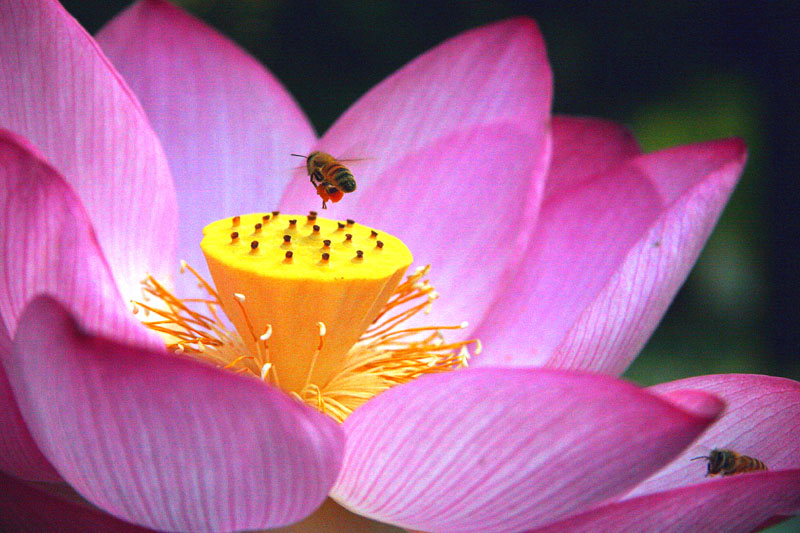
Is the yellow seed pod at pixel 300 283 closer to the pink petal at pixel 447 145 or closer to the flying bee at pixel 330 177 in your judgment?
the flying bee at pixel 330 177

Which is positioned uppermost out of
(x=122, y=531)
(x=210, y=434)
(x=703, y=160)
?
(x=703, y=160)

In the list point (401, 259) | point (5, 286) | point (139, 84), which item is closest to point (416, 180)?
point (401, 259)

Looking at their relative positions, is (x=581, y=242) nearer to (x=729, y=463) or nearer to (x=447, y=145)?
(x=447, y=145)

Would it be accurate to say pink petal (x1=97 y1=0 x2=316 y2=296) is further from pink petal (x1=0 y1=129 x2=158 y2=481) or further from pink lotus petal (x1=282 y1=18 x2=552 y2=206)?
pink petal (x1=0 y1=129 x2=158 y2=481)

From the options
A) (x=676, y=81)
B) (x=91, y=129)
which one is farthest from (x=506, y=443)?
(x=676, y=81)

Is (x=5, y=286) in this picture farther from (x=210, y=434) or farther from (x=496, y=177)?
(x=496, y=177)

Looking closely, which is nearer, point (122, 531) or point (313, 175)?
point (122, 531)
